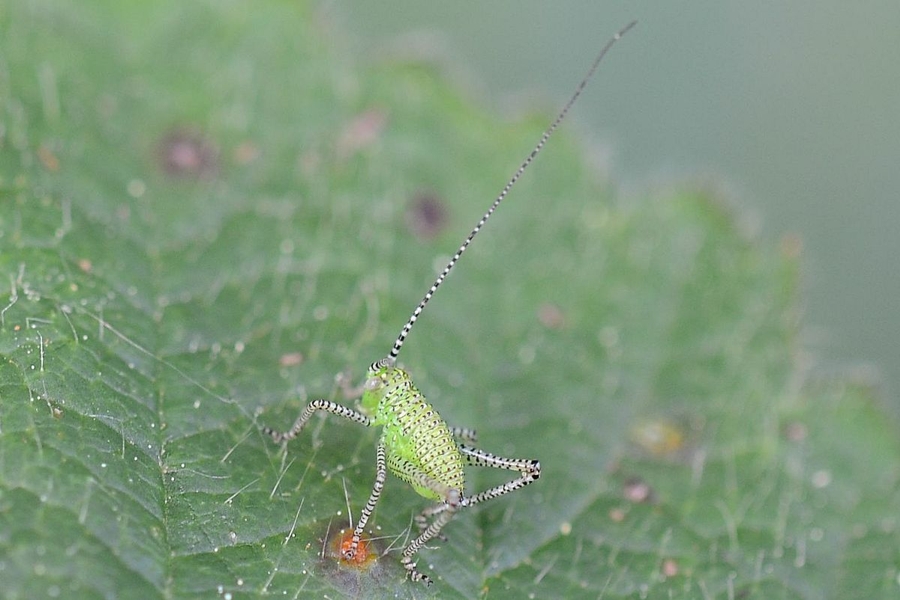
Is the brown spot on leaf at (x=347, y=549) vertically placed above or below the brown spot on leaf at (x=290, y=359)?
below

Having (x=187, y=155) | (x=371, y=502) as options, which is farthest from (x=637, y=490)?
(x=187, y=155)

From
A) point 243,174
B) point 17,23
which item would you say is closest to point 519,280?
point 243,174

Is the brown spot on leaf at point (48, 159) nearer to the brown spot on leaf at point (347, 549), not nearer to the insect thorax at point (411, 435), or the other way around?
the insect thorax at point (411, 435)

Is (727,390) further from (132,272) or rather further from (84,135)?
(84,135)

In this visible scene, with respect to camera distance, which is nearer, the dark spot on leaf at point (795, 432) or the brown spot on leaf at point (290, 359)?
the brown spot on leaf at point (290, 359)

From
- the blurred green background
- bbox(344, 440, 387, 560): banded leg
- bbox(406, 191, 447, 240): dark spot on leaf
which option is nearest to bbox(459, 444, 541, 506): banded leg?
bbox(344, 440, 387, 560): banded leg

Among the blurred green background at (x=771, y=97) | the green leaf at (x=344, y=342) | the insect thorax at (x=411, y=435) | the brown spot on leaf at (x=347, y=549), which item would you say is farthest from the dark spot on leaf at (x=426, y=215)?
the blurred green background at (x=771, y=97)
